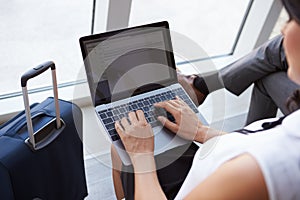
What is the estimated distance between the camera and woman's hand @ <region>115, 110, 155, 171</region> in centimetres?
94

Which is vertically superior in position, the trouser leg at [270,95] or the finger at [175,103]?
the finger at [175,103]

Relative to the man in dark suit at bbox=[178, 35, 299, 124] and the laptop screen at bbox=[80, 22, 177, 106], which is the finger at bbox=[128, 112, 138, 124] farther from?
the man in dark suit at bbox=[178, 35, 299, 124]

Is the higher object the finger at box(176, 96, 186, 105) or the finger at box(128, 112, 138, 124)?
the finger at box(176, 96, 186, 105)

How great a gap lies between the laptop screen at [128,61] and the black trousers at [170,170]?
0.22 m

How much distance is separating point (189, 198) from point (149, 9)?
1392 mm

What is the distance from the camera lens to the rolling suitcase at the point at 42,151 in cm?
97

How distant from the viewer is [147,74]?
1146 millimetres

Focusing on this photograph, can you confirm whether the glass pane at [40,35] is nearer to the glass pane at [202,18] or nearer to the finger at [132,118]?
the glass pane at [202,18]

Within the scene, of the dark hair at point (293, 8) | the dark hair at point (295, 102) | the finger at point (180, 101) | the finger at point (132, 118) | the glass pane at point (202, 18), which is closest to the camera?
the dark hair at point (293, 8)

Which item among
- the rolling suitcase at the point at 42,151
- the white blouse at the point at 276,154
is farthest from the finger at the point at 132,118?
the white blouse at the point at 276,154

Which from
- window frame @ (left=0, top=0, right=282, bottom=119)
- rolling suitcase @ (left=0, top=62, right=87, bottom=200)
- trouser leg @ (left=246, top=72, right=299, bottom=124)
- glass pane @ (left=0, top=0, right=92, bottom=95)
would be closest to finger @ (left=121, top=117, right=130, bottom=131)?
rolling suitcase @ (left=0, top=62, right=87, bottom=200)

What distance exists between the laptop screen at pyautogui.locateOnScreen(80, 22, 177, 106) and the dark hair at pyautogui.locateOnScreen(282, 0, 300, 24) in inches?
22.7

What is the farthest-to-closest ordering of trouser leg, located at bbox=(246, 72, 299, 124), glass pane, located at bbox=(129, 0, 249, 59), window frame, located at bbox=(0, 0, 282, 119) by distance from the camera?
1. glass pane, located at bbox=(129, 0, 249, 59)
2. window frame, located at bbox=(0, 0, 282, 119)
3. trouser leg, located at bbox=(246, 72, 299, 124)

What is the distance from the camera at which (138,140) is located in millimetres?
956
